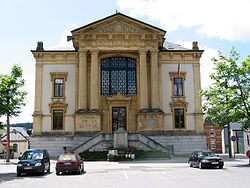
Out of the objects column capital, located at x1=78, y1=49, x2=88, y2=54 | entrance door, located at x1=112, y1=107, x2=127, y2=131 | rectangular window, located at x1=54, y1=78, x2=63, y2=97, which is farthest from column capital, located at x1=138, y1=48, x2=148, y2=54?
rectangular window, located at x1=54, y1=78, x2=63, y2=97

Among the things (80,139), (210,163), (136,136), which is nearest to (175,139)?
(136,136)

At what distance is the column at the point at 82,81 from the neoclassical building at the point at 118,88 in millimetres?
118

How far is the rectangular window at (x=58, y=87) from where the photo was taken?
39963 mm

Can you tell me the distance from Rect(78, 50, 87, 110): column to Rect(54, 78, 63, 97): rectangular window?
3.41m

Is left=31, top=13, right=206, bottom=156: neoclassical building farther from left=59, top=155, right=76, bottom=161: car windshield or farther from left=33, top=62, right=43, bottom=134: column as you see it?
left=59, top=155, right=76, bottom=161: car windshield

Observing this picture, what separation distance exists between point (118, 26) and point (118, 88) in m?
7.68

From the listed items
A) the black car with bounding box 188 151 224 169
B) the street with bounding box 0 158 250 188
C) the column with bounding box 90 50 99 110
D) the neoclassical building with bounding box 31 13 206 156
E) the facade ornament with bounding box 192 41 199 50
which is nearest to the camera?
the street with bounding box 0 158 250 188

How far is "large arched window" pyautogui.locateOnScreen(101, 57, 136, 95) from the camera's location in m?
39.9

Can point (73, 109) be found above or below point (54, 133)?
above

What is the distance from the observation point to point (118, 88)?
131 ft

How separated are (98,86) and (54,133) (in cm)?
793

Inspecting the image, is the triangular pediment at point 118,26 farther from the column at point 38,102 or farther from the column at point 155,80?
the column at point 38,102

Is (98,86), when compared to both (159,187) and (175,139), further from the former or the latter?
(159,187)

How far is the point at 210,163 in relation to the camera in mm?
Result: 21562
